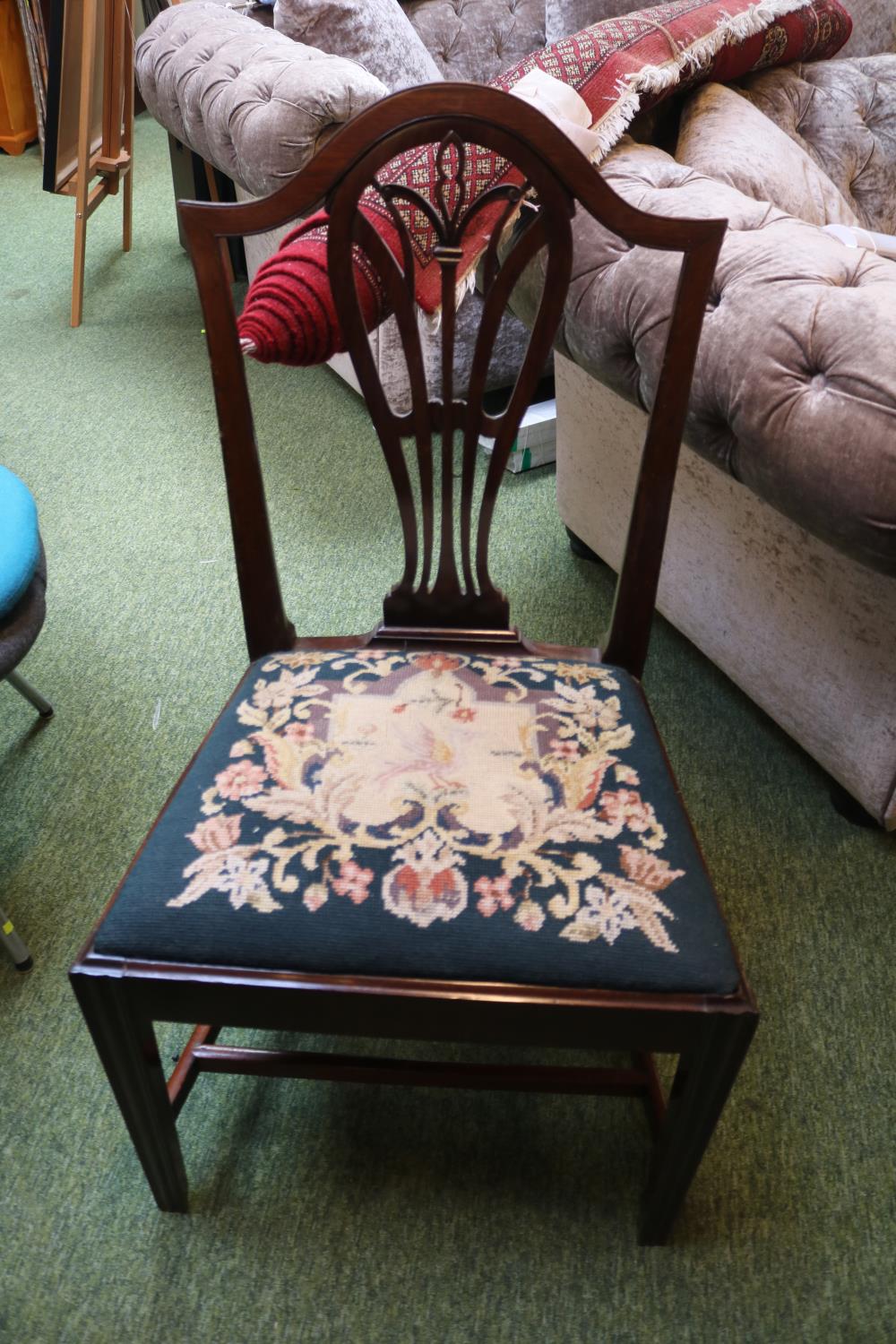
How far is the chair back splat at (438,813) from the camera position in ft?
2.35

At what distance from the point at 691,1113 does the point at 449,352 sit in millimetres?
694

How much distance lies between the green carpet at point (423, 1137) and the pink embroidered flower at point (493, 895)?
42cm

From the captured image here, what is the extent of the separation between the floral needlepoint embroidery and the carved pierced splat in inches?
3.5

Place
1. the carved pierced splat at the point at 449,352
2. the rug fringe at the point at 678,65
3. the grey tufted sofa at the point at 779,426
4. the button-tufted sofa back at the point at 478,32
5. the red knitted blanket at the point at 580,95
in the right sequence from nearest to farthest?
the carved pierced splat at the point at 449,352 → the grey tufted sofa at the point at 779,426 → the red knitted blanket at the point at 580,95 → the rug fringe at the point at 678,65 → the button-tufted sofa back at the point at 478,32

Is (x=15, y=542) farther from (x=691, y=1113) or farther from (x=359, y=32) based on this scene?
(x=359, y=32)

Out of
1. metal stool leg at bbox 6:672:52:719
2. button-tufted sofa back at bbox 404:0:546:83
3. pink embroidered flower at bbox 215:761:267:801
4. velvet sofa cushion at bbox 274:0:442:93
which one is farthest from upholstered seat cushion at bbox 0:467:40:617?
button-tufted sofa back at bbox 404:0:546:83

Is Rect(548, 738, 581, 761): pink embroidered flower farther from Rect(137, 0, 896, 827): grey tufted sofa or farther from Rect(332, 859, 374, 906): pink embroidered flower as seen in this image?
Rect(137, 0, 896, 827): grey tufted sofa

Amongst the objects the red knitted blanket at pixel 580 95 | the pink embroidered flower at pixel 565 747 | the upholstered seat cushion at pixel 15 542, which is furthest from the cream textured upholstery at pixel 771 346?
the upholstered seat cushion at pixel 15 542

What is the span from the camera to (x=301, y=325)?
41.3 inches

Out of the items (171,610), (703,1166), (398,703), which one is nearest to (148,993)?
(398,703)

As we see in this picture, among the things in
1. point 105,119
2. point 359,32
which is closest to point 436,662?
point 359,32

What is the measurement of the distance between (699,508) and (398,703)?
690 millimetres

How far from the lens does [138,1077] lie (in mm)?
805

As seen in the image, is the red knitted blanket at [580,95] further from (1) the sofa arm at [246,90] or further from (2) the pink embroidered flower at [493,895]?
(2) the pink embroidered flower at [493,895]
